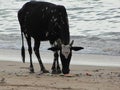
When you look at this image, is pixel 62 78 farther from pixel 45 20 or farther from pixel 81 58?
pixel 81 58

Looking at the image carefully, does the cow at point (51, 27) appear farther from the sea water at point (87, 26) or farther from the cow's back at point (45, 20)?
the sea water at point (87, 26)

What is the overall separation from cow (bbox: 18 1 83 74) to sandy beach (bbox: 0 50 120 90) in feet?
1.64

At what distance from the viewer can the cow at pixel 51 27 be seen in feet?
36.6

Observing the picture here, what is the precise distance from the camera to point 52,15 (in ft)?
39.4

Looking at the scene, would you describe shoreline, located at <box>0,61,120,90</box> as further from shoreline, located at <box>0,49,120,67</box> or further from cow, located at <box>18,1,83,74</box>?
shoreline, located at <box>0,49,120,67</box>

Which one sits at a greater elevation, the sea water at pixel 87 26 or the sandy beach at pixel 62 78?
the sandy beach at pixel 62 78

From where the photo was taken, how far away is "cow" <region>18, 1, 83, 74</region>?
36.6ft

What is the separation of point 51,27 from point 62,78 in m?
1.68

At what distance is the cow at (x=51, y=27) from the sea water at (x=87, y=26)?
366cm

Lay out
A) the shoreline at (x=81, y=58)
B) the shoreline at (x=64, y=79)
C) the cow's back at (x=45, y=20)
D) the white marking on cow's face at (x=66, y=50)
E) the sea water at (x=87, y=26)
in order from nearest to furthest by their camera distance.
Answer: the shoreline at (x=64, y=79) → the white marking on cow's face at (x=66, y=50) → the cow's back at (x=45, y=20) → the shoreline at (x=81, y=58) → the sea water at (x=87, y=26)

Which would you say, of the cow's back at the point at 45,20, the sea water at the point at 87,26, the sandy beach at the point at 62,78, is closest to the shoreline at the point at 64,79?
the sandy beach at the point at 62,78

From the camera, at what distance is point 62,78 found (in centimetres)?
1072

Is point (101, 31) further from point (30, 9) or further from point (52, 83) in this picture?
point (52, 83)

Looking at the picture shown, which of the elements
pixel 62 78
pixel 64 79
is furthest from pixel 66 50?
pixel 64 79
